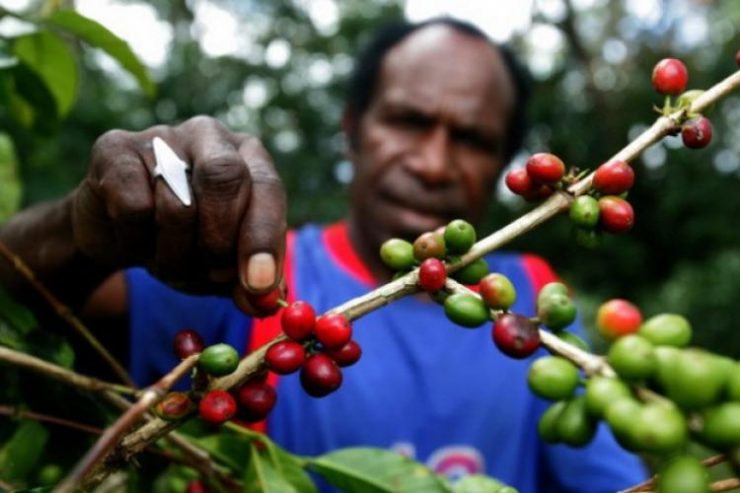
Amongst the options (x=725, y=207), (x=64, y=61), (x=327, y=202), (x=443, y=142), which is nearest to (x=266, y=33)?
(x=327, y=202)

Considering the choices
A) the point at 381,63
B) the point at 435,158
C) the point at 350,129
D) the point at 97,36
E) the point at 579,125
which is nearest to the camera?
the point at 97,36

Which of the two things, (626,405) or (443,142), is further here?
(443,142)

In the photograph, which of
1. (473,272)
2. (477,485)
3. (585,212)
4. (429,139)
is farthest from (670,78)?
(429,139)

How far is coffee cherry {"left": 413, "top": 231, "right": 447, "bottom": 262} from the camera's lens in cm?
77

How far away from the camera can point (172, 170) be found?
0.88 metres

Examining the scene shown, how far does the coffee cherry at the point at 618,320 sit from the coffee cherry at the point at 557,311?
0.06 metres

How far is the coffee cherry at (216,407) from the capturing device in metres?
0.71

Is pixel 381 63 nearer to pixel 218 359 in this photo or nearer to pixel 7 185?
pixel 7 185

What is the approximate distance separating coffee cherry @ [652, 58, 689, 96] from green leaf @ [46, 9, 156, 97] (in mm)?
925

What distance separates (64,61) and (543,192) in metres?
1.04

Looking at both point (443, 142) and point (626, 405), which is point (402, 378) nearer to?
point (443, 142)

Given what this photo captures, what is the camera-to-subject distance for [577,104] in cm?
816

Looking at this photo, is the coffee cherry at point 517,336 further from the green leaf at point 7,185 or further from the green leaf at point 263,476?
the green leaf at point 7,185

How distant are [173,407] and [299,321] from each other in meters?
0.14
